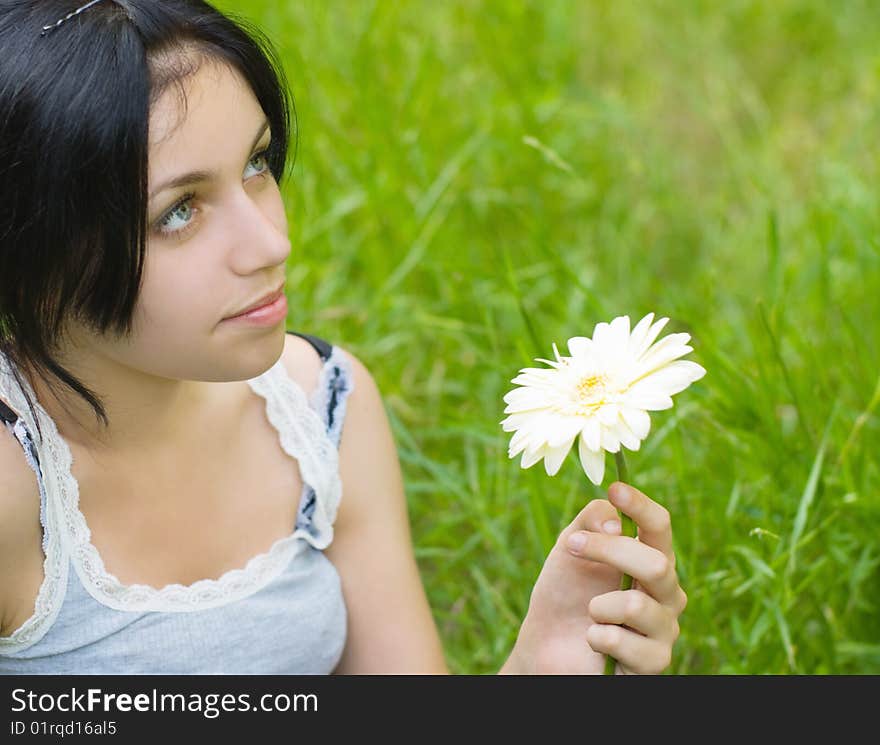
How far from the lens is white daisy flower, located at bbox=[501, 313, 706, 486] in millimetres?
916

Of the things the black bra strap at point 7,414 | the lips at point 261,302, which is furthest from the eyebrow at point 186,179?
the black bra strap at point 7,414

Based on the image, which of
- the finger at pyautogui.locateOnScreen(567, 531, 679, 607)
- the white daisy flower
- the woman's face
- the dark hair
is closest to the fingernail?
the finger at pyautogui.locateOnScreen(567, 531, 679, 607)

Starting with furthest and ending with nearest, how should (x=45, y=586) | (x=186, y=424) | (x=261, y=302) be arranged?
(x=186, y=424), (x=45, y=586), (x=261, y=302)

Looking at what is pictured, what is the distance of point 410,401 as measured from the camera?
7.45 feet

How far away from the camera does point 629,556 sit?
3.47ft

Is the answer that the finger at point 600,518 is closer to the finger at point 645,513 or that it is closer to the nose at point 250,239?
the finger at point 645,513

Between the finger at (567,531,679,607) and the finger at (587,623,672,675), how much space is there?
0.16 ft

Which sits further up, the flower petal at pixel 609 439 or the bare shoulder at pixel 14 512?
the bare shoulder at pixel 14 512

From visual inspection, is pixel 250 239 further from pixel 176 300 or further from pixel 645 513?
pixel 645 513

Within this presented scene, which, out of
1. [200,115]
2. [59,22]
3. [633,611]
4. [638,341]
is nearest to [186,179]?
[200,115]

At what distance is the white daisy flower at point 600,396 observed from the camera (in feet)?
3.00

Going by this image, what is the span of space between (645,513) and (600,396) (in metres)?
0.16

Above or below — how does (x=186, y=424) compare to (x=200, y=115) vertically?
below
